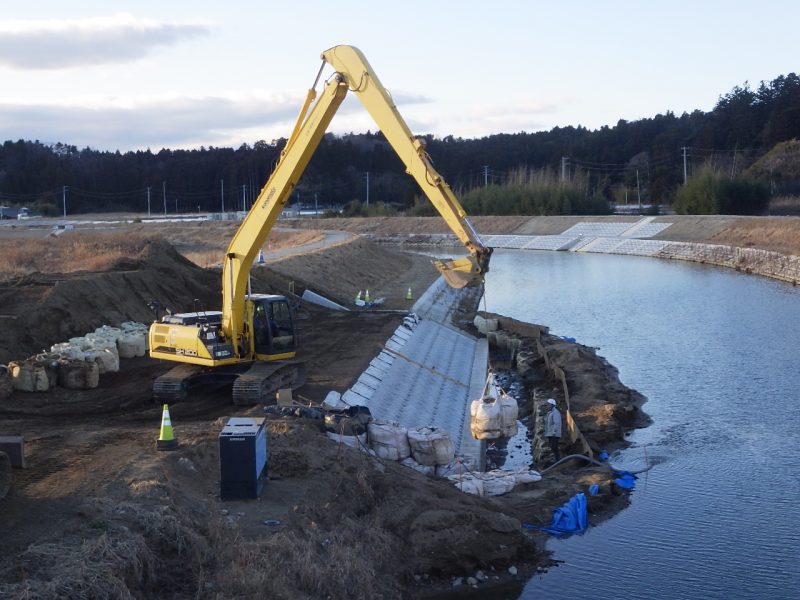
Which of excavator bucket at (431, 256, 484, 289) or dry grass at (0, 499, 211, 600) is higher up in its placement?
excavator bucket at (431, 256, 484, 289)

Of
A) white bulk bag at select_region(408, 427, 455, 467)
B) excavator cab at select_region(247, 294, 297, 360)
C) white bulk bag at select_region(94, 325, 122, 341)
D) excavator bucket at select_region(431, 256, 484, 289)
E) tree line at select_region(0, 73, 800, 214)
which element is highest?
tree line at select_region(0, 73, 800, 214)

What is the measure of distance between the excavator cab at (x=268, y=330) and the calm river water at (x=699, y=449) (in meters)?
7.37

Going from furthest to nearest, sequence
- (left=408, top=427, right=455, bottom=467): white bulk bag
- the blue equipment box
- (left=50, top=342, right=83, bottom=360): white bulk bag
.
→ (left=50, top=342, right=83, bottom=360): white bulk bag < (left=408, top=427, right=455, bottom=467): white bulk bag < the blue equipment box

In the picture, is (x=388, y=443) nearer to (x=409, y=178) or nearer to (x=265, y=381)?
(x=265, y=381)

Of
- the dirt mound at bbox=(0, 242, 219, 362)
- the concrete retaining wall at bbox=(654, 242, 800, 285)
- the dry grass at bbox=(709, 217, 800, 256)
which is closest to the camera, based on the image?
the dirt mound at bbox=(0, 242, 219, 362)

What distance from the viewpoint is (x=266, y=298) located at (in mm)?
20078

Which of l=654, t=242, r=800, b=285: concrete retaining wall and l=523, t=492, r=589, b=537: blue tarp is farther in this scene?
l=654, t=242, r=800, b=285: concrete retaining wall

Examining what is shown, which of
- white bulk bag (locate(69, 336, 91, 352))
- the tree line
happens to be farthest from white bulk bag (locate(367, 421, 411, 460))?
the tree line

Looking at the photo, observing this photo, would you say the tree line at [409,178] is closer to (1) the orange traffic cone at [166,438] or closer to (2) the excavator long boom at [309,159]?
(2) the excavator long boom at [309,159]

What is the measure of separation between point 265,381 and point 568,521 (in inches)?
274

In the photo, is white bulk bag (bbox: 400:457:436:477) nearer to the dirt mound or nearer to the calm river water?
the calm river water

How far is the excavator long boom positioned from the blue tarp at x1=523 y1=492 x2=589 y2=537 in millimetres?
3971

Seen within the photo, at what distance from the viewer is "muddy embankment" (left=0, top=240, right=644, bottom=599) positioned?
1003 centimetres

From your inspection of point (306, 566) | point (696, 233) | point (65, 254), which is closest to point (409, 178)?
point (696, 233)
